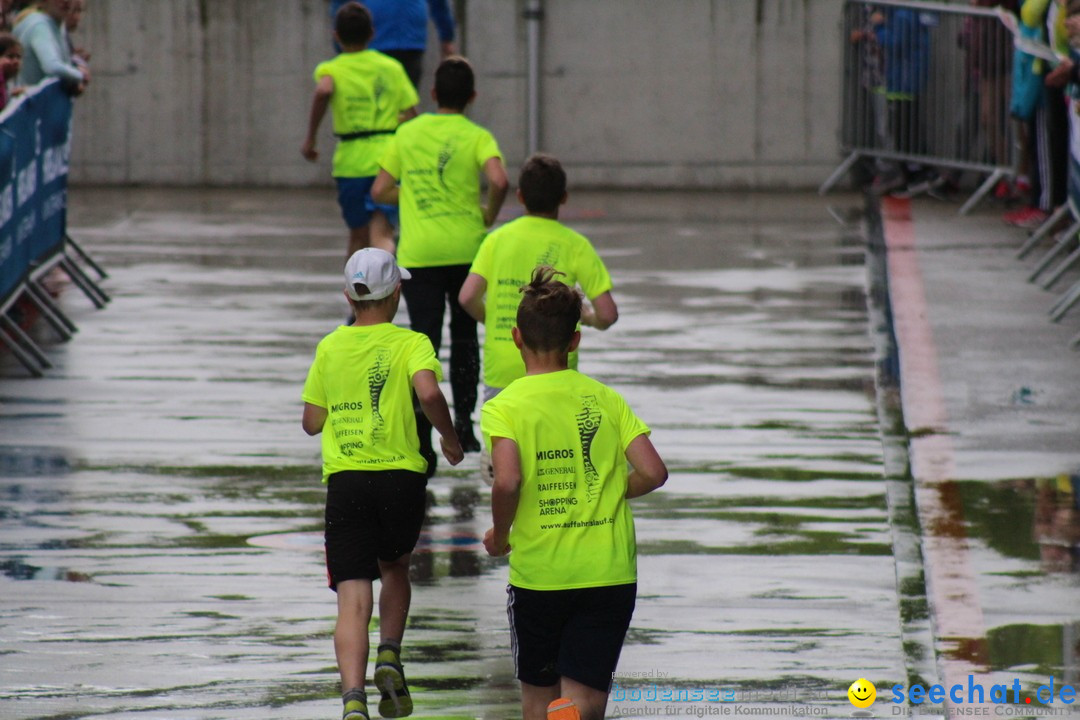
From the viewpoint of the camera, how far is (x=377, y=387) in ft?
21.4

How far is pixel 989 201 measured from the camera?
1972cm

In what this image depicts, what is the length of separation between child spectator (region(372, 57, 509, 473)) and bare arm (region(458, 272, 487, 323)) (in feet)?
4.64

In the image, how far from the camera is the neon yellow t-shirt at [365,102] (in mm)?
13469

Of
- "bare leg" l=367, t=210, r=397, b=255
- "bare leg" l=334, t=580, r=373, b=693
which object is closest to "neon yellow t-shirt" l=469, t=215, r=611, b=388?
"bare leg" l=334, t=580, r=373, b=693

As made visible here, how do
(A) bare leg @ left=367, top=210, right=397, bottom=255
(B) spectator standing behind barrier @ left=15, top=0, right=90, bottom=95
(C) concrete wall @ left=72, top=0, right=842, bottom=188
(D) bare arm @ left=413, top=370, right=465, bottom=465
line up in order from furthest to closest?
(C) concrete wall @ left=72, top=0, right=842, bottom=188 → (B) spectator standing behind barrier @ left=15, top=0, right=90, bottom=95 → (A) bare leg @ left=367, top=210, right=397, bottom=255 → (D) bare arm @ left=413, top=370, right=465, bottom=465

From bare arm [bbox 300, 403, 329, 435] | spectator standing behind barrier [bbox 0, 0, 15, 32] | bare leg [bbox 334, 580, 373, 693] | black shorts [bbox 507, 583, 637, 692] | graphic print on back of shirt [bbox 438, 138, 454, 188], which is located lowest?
bare leg [bbox 334, 580, 373, 693]

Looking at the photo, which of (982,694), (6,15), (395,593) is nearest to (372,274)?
(395,593)

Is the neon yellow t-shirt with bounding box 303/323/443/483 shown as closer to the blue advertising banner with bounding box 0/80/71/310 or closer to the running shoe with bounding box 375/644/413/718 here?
the running shoe with bounding box 375/644/413/718

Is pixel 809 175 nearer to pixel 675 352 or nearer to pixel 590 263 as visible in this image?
pixel 675 352

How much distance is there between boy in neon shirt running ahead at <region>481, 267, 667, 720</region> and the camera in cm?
556

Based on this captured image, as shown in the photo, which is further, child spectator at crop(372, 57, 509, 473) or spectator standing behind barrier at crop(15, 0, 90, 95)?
spectator standing behind barrier at crop(15, 0, 90, 95)

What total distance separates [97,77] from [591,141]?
17.4 feet

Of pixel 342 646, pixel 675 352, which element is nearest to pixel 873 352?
pixel 675 352

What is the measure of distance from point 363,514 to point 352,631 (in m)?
0.39
